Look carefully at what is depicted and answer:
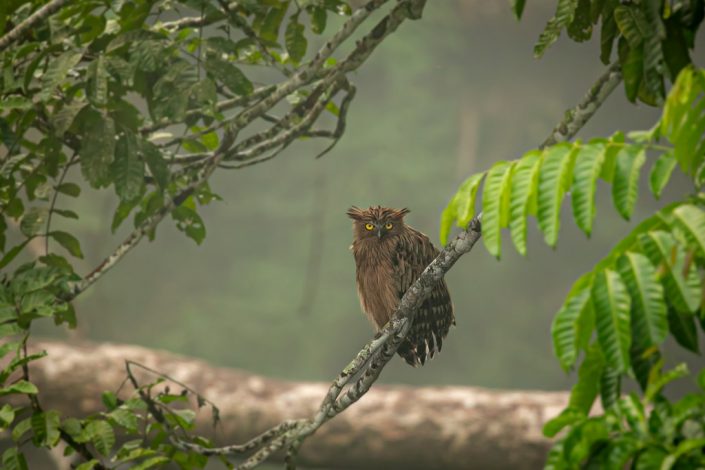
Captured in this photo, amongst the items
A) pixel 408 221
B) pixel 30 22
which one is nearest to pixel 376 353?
pixel 30 22

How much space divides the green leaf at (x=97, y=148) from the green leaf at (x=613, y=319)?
62.7 inches

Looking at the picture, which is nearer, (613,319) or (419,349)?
(613,319)

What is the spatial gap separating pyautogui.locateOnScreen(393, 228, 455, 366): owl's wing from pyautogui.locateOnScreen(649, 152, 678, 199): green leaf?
1431mm

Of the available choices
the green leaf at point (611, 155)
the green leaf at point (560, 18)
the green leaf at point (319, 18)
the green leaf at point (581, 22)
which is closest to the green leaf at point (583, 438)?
the green leaf at point (611, 155)

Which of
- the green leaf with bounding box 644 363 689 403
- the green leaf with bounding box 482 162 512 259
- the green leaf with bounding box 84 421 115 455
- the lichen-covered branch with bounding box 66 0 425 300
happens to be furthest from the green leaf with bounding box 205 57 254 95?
the green leaf with bounding box 644 363 689 403

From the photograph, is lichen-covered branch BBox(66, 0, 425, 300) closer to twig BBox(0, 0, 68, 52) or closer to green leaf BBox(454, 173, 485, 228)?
twig BBox(0, 0, 68, 52)

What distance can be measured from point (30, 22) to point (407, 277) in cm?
138

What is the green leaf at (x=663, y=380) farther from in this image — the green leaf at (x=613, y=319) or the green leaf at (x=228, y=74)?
the green leaf at (x=228, y=74)

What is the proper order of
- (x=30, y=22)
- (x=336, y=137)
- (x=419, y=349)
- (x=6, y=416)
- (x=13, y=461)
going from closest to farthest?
(x=6, y=416), (x=13, y=461), (x=30, y=22), (x=419, y=349), (x=336, y=137)

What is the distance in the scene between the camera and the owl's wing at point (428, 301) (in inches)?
101

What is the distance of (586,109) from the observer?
1941mm

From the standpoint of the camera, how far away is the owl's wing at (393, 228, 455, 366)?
257 centimetres

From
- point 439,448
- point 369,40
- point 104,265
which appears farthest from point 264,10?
point 439,448

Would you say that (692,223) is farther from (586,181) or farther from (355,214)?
(355,214)
